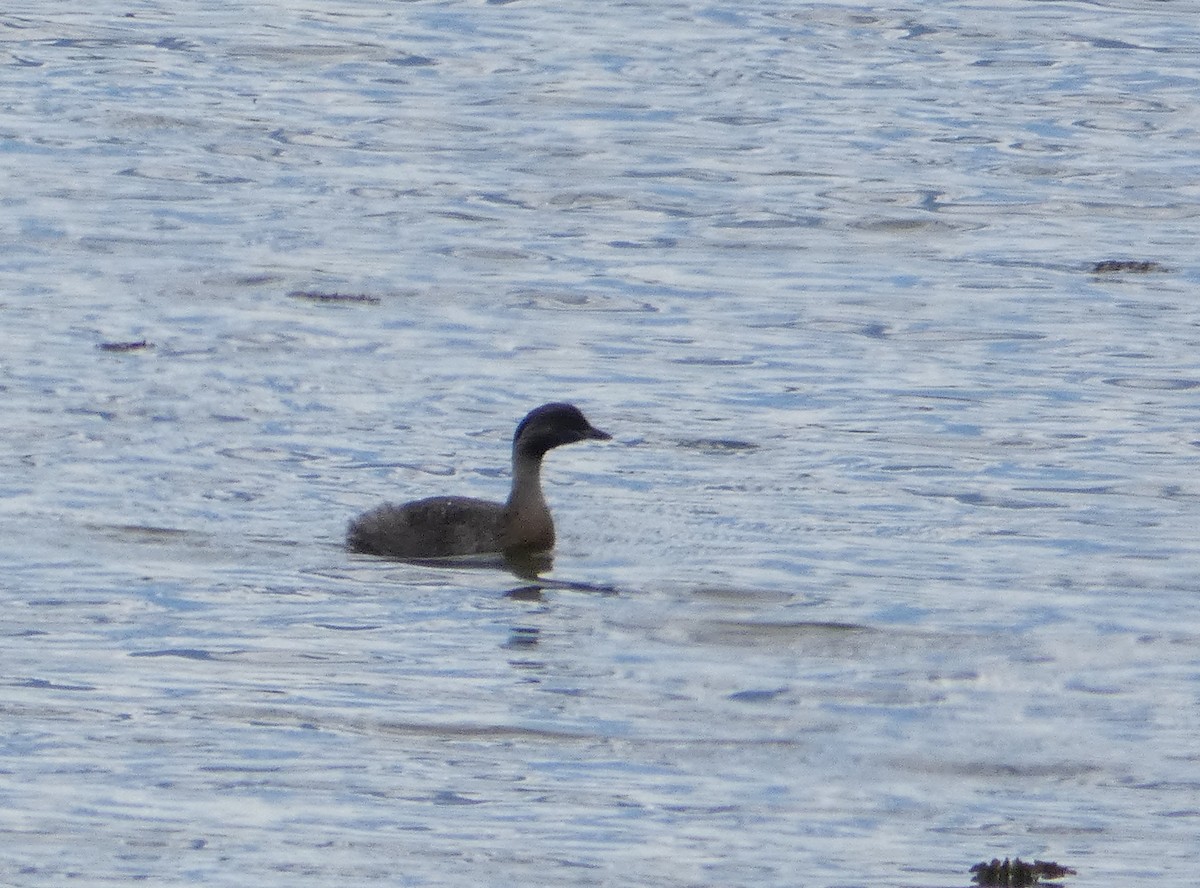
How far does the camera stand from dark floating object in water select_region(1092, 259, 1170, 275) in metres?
22.8

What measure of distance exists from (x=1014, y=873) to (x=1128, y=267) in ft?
45.4

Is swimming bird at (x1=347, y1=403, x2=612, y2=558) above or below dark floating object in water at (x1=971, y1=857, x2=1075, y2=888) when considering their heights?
below

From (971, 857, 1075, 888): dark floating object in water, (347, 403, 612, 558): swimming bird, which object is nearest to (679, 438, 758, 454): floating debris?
(347, 403, 612, 558): swimming bird

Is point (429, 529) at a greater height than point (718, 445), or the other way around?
point (429, 529)

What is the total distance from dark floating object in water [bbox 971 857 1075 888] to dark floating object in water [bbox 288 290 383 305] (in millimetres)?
11954

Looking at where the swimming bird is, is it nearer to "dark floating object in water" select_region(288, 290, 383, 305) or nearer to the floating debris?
the floating debris

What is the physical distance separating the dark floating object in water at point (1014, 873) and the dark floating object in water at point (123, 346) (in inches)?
412

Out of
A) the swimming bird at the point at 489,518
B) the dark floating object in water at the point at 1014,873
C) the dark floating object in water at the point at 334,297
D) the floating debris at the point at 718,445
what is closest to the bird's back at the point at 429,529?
the swimming bird at the point at 489,518

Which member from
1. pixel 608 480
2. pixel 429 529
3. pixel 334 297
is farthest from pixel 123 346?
pixel 429 529

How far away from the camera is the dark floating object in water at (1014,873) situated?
9642 mm

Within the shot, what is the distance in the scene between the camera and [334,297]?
21391mm

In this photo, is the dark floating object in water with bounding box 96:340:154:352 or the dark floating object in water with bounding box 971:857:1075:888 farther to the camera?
the dark floating object in water with bounding box 96:340:154:352

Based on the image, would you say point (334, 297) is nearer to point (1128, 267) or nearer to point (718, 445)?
point (718, 445)

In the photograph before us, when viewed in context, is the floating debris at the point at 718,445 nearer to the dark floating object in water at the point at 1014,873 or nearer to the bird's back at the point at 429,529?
the bird's back at the point at 429,529
